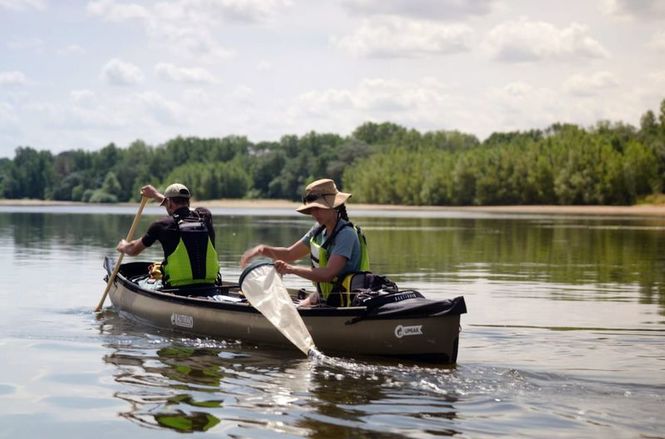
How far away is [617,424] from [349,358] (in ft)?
12.1

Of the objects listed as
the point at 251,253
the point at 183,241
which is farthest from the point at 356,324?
the point at 183,241

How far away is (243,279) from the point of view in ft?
39.4

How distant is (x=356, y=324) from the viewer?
11.1 metres

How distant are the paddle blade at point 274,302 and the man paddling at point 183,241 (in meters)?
1.83

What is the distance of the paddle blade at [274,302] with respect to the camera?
11.5 metres

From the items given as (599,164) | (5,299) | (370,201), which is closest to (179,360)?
(5,299)

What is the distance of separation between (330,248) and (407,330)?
145 cm

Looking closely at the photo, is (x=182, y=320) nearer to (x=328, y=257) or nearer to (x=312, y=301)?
(x=312, y=301)

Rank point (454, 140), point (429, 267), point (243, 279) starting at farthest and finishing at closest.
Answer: point (454, 140) → point (429, 267) → point (243, 279)

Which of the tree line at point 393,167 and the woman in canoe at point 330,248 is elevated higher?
the tree line at point 393,167

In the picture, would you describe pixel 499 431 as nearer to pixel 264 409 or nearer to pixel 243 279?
pixel 264 409

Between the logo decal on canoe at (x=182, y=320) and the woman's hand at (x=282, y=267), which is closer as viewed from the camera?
the woman's hand at (x=282, y=267)

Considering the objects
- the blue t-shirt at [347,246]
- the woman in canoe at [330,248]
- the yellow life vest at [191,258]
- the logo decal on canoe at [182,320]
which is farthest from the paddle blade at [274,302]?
the yellow life vest at [191,258]

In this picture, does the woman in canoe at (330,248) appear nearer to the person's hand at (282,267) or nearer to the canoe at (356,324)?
the person's hand at (282,267)
